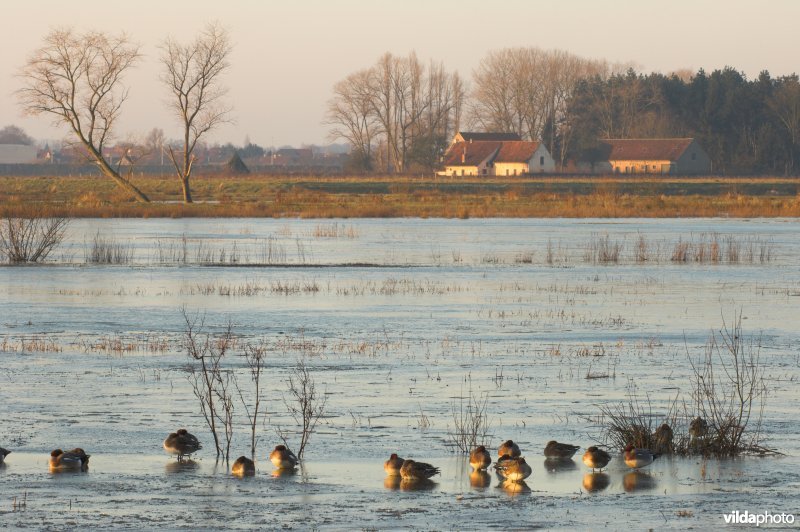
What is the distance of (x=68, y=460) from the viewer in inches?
419

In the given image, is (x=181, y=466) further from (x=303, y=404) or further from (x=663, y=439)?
(x=663, y=439)

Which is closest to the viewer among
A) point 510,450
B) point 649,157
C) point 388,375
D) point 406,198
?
point 510,450

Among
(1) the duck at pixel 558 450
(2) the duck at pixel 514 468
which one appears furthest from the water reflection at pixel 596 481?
(2) the duck at pixel 514 468

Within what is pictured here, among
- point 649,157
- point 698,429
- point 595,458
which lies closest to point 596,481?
point 595,458

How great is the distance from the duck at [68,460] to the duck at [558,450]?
13.6ft

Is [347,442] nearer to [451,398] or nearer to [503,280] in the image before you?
[451,398]

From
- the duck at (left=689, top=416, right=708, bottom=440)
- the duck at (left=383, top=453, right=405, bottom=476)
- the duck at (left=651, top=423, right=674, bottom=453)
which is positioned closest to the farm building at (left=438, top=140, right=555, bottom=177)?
the duck at (left=689, top=416, right=708, bottom=440)

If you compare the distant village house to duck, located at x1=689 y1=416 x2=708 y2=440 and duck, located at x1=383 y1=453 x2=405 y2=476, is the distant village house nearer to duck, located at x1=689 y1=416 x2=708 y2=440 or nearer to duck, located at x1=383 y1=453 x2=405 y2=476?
duck, located at x1=689 y1=416 x2=708 y2=440

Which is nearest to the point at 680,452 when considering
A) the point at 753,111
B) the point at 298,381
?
the point at 298,381

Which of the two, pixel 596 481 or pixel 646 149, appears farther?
pixel 646 149

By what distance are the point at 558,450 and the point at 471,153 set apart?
121 m

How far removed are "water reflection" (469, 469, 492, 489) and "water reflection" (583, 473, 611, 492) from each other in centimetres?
83

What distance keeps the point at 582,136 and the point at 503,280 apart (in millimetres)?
101651

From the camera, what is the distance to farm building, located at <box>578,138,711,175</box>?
118188 millimetres
